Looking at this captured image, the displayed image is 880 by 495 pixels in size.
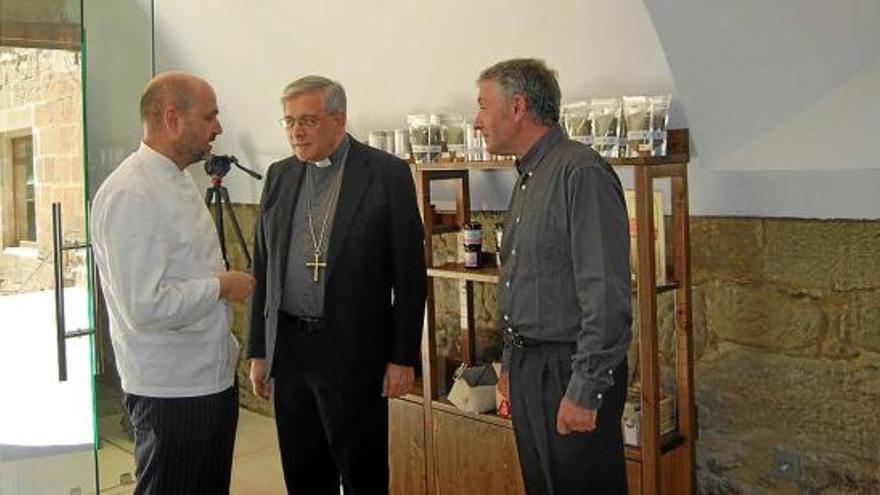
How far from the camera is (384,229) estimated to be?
2.46 meters

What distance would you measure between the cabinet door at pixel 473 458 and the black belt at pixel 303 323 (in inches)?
33.4

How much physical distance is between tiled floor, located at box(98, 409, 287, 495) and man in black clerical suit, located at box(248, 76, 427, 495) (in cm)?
74

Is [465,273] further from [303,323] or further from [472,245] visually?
[303,323]

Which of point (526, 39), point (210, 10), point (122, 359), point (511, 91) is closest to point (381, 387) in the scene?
point (122, 359)

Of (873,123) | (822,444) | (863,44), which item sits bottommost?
(822,444)

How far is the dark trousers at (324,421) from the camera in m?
2.44

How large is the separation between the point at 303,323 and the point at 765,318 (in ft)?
4.49

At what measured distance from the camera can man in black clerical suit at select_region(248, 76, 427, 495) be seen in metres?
2.43

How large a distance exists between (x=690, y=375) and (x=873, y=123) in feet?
2.98

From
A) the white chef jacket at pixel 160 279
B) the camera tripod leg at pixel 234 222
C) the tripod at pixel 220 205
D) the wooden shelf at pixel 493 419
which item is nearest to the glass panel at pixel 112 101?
the white chef jacket at pixel 160 279

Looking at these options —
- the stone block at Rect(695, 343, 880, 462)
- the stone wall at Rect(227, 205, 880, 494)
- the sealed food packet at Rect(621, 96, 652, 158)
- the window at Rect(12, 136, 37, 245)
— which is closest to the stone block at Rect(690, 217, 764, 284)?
the stone wall at Rect(227, 205, 880, 494)

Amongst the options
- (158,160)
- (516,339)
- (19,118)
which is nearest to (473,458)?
(516,339)

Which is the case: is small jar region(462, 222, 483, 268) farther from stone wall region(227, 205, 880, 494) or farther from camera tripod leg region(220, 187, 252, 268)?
camera tripod leg region(220, 187, 252, 268)

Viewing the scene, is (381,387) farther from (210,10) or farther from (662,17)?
(210,10)
